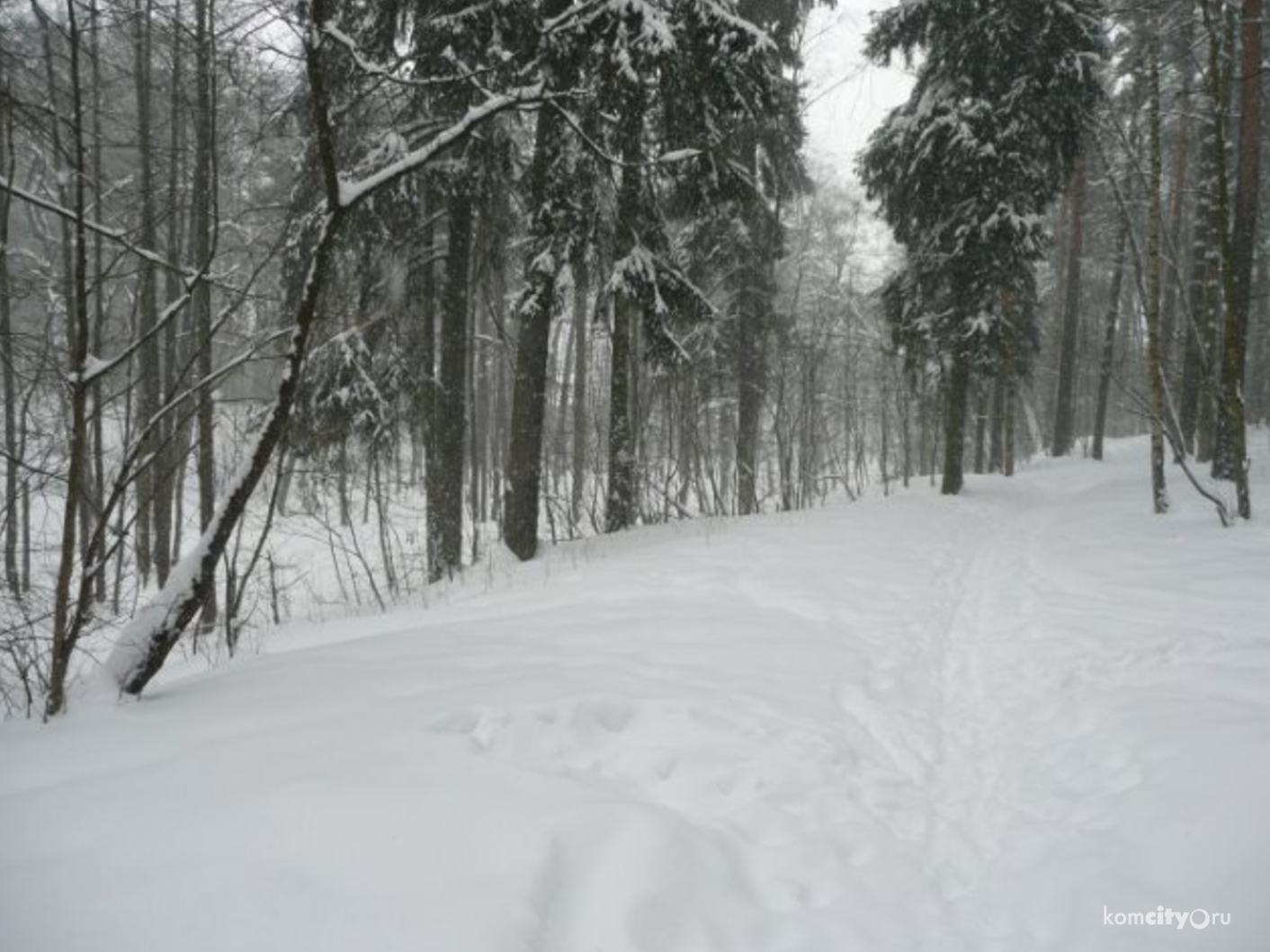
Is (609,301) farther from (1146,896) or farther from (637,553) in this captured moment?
(1146,896)

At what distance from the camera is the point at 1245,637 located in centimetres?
474

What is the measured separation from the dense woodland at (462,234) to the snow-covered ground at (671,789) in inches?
45.9

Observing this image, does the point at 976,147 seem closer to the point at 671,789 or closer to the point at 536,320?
the point at 536,320

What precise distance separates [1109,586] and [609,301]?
20.5ft

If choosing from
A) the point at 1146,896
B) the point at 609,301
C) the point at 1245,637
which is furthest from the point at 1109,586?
the point at 609,301

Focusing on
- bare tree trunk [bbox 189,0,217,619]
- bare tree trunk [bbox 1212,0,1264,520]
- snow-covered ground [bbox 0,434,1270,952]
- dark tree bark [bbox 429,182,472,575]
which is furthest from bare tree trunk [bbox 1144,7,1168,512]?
bare tree trunk [bbox 189,0,217,619]

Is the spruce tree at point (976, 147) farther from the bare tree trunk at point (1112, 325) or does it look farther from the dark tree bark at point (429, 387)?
the dark tree bark at point (429, 387)

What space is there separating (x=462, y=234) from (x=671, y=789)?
781 centimetres

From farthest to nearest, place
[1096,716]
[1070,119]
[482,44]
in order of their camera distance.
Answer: [1070,119] → [482,44] → [1096,716]

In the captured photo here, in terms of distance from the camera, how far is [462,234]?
356 inches

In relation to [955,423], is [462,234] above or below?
Result: above

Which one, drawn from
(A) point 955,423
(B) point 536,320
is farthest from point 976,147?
(B) point 536,320

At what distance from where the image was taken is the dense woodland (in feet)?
12.1

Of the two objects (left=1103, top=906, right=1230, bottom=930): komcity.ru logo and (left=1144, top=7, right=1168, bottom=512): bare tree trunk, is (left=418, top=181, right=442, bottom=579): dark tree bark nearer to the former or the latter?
(left=1103, top=906, right=1230, bottom=930): komcity.ru logo
